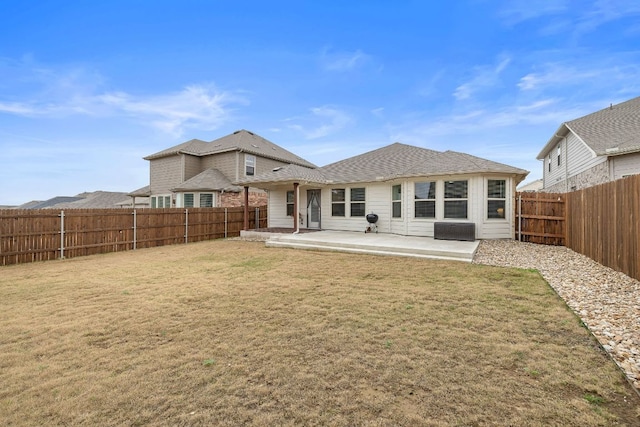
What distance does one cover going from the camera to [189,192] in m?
18.4

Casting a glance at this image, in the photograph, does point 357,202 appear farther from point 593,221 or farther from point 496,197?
point 593,221

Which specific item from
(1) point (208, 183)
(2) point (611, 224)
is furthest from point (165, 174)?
(2) point (611, 224)

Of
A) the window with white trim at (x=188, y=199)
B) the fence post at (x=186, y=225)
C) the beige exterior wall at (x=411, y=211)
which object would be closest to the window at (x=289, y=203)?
the beige exterior wall at (x=411, y=211)

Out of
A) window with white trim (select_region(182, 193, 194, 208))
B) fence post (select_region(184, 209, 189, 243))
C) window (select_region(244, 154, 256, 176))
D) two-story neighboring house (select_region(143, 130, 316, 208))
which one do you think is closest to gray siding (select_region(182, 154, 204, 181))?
two-story neighboring house (select_region(143, 130, 316, 208))

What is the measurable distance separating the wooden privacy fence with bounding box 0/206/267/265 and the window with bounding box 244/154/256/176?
213 inches

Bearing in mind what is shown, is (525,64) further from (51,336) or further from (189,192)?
(189,192)

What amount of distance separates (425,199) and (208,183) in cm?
1366

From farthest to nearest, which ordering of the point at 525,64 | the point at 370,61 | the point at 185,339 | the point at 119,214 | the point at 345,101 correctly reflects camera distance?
the point at 345,101 < the point at 370,61 < the point at 525,64 < the point at 119,214 < the point at 185,339

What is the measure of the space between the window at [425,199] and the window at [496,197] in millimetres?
1936

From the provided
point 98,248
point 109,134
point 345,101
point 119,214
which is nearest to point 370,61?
point 345,101

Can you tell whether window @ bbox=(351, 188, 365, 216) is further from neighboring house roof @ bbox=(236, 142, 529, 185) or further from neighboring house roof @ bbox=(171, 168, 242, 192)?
neighboring house roof @ bbox=(171, 168, 242, 192)

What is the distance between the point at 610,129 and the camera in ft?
38.5

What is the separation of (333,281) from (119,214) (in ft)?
32.8

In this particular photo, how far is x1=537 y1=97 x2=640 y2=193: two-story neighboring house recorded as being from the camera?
987 cm
